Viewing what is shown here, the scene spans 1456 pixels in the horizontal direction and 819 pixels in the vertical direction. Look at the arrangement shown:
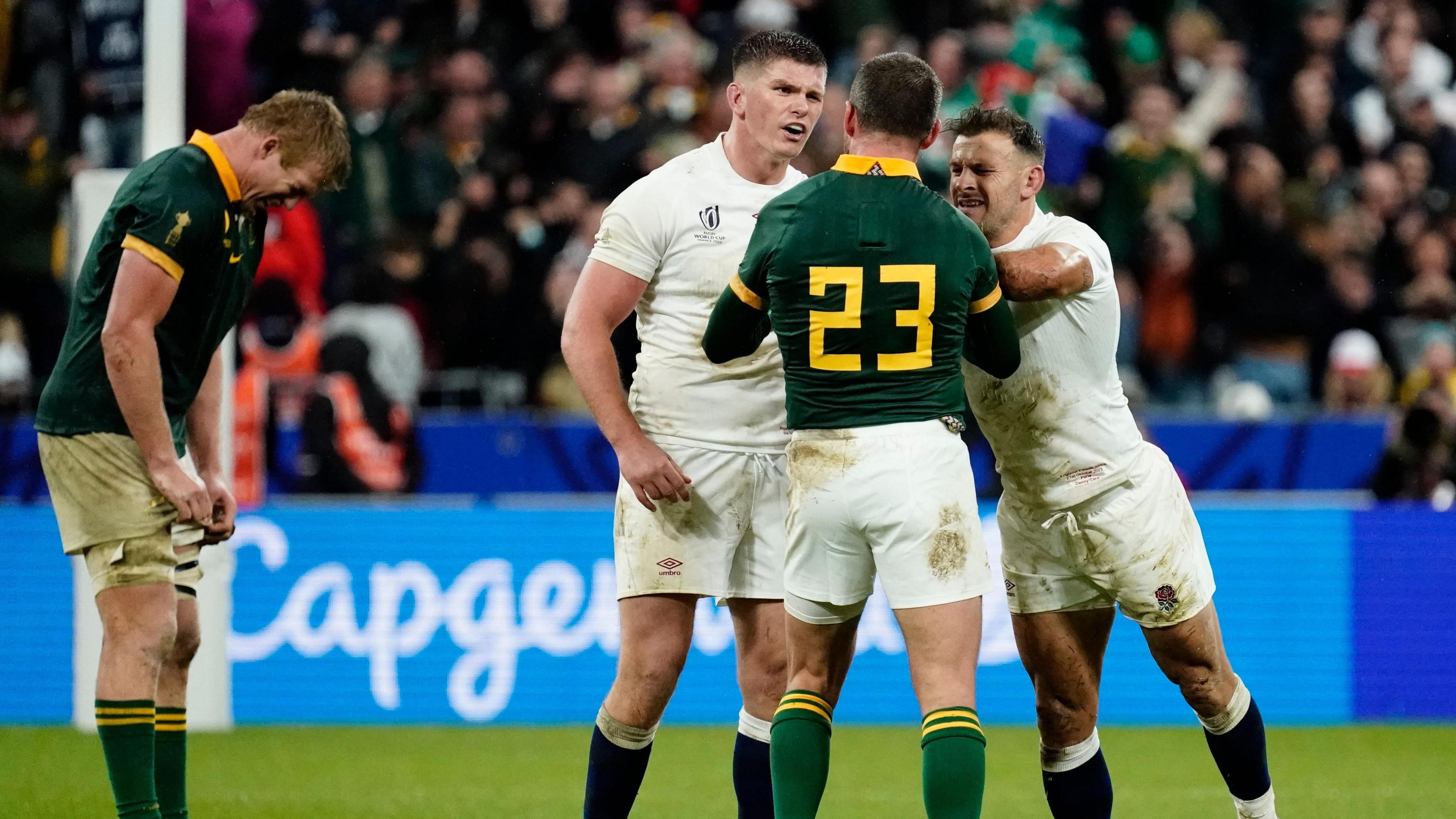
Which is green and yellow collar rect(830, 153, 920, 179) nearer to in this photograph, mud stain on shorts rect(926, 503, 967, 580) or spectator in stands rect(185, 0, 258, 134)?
mud stain on shorts rect(926, 503, 967, 580)

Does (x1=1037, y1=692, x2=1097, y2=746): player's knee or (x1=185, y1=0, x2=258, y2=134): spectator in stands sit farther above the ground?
(x1=185, y1=0, x2=258, y2=134): spectator in stands

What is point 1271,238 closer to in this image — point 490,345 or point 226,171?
point 490,345

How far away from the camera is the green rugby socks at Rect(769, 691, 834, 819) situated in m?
4.78

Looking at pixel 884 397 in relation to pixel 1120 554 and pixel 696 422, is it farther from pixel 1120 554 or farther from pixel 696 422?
pixel 1120 554

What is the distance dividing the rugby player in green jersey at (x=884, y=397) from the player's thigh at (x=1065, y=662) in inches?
27.9

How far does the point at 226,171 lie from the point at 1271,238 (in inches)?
369

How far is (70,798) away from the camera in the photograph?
272 inches

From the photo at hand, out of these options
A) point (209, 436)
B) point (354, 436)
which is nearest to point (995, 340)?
point (209, 436)

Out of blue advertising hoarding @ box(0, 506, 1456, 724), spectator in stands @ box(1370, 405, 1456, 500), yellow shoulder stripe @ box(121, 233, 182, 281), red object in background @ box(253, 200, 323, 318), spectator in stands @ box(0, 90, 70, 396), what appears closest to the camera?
yellow shoulder stripe @ box(121, 233, 182, 281)

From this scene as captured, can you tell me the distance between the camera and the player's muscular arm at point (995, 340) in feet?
15.8

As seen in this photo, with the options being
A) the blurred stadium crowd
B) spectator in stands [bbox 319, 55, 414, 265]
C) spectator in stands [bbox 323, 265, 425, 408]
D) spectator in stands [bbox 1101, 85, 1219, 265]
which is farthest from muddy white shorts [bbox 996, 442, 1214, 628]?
spectator in stands [bbox 319, 55, 414, 265]

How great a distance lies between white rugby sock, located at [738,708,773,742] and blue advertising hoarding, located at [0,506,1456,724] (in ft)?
12.4

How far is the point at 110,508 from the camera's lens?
525 cm

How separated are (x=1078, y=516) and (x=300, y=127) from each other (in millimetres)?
2495
